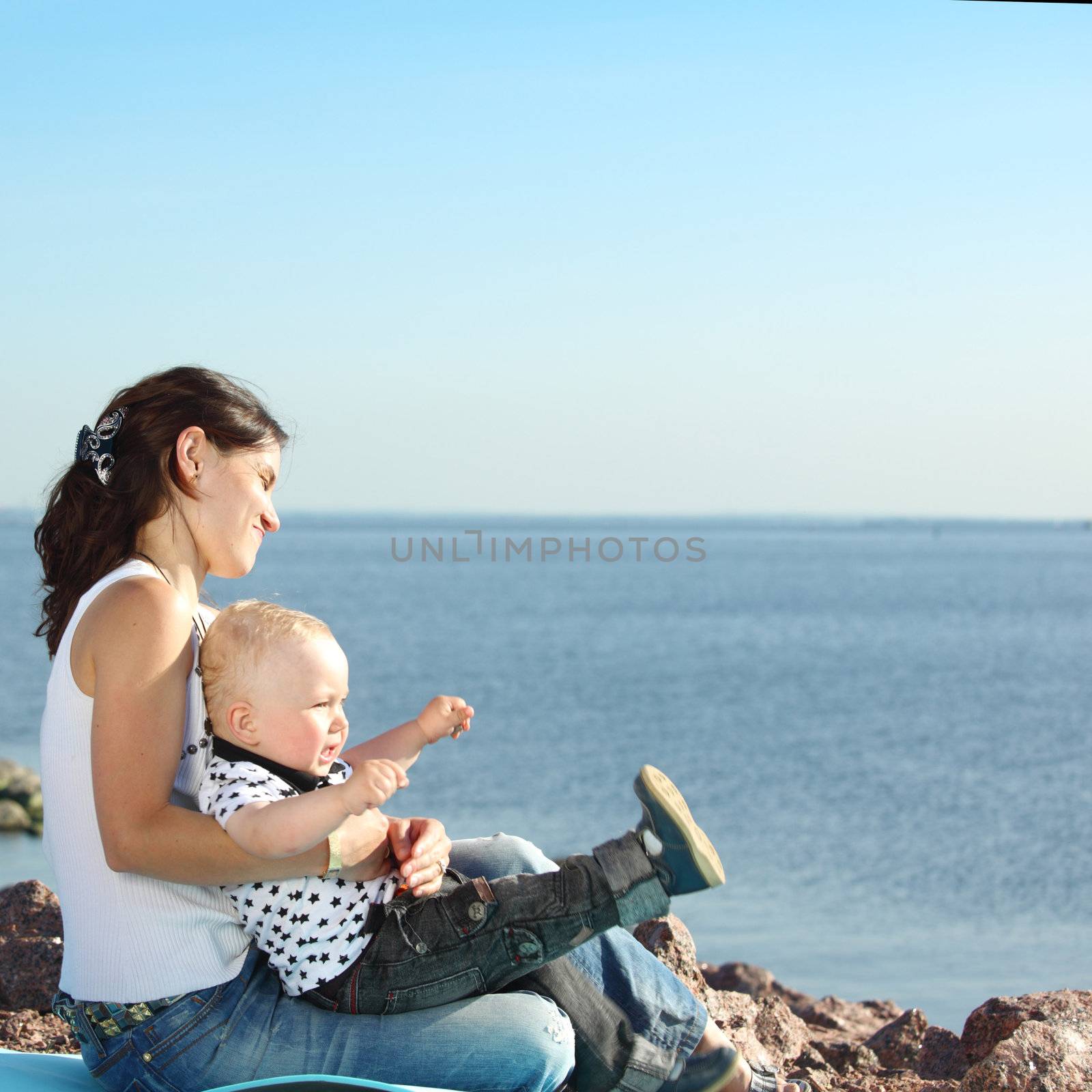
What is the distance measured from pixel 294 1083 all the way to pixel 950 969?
370 inches

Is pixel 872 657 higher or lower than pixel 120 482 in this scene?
lower

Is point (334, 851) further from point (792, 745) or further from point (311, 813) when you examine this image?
point (792, 745)

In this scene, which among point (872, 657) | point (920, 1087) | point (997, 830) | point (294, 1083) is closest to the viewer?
point (294, 1083)

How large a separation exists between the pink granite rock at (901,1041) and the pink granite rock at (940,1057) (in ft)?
0.20

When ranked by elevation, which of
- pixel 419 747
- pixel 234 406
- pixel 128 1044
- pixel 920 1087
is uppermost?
pixel 234 406

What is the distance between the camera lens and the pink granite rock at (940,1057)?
147 inches

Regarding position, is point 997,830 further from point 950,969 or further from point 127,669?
point 127,669

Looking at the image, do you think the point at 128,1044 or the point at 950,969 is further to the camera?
the point at 950,969

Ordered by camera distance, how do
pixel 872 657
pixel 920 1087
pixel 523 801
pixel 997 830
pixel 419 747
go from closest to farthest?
1. pixel 419 747
2. pixel 920 1087
3. pixel 523 801
4. pixel 997 830
5. pixel 872 657

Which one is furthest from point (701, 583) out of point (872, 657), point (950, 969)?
point (950, 969)

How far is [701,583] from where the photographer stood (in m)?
73.0

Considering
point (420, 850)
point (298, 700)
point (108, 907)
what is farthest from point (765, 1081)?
point (108, 907)

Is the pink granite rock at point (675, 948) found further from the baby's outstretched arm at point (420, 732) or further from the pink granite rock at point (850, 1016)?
the pink granite rock at point (850, 1016)

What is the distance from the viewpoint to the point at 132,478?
2.49 metres
